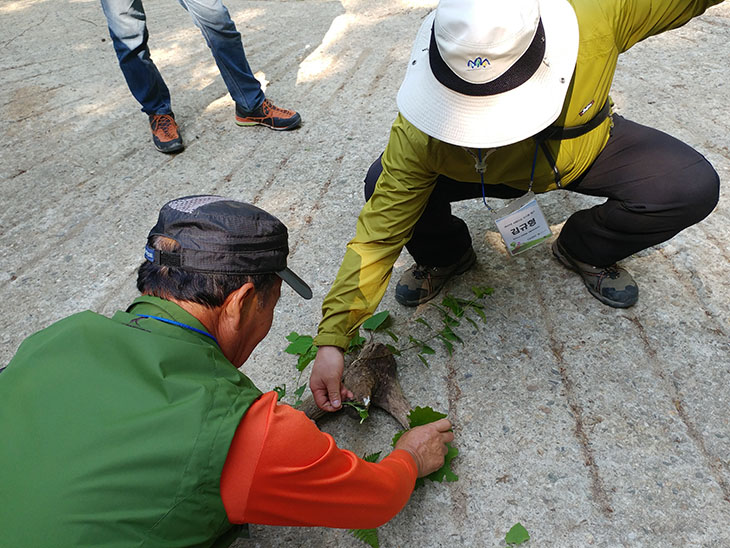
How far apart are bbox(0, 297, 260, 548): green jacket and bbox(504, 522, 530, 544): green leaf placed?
836 mm

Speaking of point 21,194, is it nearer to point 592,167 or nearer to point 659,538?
point 592,167

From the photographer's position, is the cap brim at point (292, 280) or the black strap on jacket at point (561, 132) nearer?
the cap brim at point (292, 280)

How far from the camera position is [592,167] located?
1894 millimetres

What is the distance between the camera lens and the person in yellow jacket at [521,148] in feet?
4.46

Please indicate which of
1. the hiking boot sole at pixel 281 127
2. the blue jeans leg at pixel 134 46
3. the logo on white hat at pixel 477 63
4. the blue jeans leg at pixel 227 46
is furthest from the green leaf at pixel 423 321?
the blue jeans leg at pixel 134 46

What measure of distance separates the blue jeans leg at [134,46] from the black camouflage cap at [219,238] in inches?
87.5

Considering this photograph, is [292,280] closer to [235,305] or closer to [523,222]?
[235,305]

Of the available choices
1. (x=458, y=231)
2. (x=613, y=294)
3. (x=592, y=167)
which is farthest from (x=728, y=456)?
(x=458, y=231)

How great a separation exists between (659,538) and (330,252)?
1623 millimetres

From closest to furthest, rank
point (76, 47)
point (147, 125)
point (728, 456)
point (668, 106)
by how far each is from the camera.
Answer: point (728, 456) < point (668, 106) < point (147, 125) < point (76, 47)

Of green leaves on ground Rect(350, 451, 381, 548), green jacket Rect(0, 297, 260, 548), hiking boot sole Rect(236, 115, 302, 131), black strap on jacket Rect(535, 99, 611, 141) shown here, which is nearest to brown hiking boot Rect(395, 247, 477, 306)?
black strap on jacket Rect(535, 99, 611, 141)

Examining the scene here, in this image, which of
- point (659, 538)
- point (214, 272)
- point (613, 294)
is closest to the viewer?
point (214, 272)

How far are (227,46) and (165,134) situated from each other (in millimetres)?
647

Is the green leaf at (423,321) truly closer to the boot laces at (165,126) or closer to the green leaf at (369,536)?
the green leaf at (369,536)
